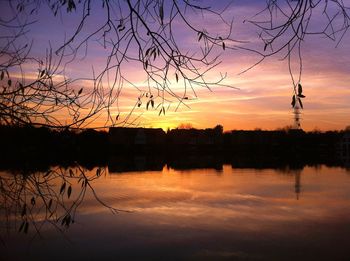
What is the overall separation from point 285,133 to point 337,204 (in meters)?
70.9

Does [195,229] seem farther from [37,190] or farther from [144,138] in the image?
[144,138]

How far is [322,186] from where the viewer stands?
76.4 ft

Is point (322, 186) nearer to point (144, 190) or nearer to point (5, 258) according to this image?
point (144, 190)

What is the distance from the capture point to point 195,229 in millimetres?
12641

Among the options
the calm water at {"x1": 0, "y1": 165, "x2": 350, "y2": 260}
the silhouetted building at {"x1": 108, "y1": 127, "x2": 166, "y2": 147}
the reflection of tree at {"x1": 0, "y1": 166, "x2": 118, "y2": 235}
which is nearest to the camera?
the reflection of tree at {"x1": 0, "y1": 166, "x2": 118, "y2": 235}

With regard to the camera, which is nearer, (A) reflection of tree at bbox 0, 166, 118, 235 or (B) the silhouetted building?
(A) reflection of tree at bbox 0, 166, 118, 235

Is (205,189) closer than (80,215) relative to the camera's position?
No

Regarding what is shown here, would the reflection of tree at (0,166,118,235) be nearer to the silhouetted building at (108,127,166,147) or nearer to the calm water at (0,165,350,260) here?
the calm water at (0,165,350,260)

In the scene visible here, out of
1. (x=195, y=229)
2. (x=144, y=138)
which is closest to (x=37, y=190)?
(x=195, y=229)

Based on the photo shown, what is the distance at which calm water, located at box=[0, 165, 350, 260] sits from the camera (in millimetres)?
10234

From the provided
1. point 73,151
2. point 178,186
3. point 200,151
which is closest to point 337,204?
point 178,186

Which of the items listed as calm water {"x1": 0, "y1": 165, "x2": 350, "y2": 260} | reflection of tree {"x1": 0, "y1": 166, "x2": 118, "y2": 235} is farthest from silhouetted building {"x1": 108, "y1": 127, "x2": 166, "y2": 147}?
reflection of tree {"x1": 0, "y1": 166, "x2": 118, "y2": 235}

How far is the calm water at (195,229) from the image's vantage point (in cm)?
1023

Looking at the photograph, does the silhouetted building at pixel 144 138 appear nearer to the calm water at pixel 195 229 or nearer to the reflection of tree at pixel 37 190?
the calm water at pixel 195 229
